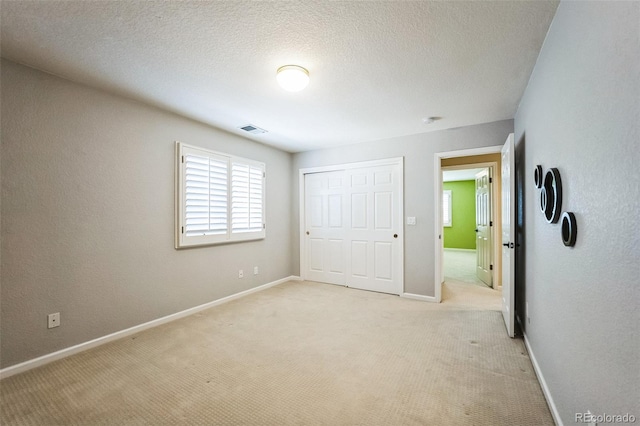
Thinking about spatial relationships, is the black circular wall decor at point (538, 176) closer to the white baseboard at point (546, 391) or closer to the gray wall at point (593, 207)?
the gray wall at point (593, 207)

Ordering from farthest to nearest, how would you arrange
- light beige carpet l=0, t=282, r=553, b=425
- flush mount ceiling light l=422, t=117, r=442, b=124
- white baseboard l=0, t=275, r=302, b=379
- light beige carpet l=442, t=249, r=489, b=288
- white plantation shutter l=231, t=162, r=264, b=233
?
light beige carpet l=442, t=249, r=489, b=288 → white plantation shutter l=231, t=162, r=264, b=233 → flush mount ceiling light l=422, t=117, r=442, b=124 → white baseboard l=0, t=275, r=302, b=379 → light beige carpet l=0, t=282, r=553, b=425

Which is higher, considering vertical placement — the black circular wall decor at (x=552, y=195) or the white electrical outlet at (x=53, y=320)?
the black circular wall decor at (x=552, y=195)

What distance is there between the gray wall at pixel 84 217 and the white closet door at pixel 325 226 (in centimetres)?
196

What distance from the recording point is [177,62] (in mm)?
2189

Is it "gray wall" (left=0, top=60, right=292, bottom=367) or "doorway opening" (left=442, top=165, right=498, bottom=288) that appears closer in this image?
"gray wall" (left=0, top=60, right=292, bottom=367)

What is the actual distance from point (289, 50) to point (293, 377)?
8.04 feet

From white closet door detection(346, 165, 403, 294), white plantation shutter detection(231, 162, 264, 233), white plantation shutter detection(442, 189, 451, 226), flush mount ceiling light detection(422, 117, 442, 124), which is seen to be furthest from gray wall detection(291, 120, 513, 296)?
white plantation shutter detection(442, 189, 451, 226)

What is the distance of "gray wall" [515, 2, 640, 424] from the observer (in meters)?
0.91

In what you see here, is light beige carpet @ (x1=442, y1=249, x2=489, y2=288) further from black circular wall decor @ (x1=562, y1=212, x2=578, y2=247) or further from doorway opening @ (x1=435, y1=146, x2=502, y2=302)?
black circular wall decor @ (x1=562, y1=212, x2=578, y2=247)

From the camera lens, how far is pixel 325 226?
16.4 ft

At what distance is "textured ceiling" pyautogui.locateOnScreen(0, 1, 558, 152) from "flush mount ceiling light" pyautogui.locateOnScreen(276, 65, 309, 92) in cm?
6

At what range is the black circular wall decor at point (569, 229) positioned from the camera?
4.46 ft

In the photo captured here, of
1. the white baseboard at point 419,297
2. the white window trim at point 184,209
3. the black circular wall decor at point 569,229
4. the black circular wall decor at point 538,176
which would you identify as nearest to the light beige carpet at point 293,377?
the white baseboard at point 419,297

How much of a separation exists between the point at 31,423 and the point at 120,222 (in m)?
1.69
